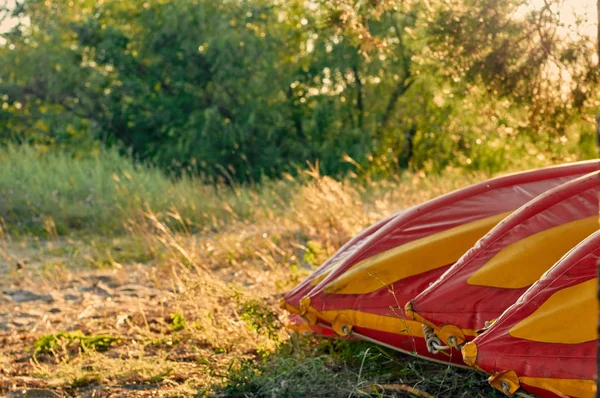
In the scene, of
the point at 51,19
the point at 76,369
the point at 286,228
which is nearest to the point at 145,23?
the point at 51,19

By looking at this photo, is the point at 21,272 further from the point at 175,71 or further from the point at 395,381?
the point at 175,71

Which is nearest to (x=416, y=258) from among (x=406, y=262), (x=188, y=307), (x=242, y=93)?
(x=406, y=262)

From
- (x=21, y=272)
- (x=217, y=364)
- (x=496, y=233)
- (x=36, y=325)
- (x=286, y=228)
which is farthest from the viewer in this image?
(x=286, y=228)

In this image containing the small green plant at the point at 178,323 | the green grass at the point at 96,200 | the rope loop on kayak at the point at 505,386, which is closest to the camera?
the rope loop on kayak at the point at 505,386

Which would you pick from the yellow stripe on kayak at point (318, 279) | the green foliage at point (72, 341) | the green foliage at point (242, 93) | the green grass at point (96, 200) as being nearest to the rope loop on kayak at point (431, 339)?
the yellow stripe on kayak at point (318, 279)

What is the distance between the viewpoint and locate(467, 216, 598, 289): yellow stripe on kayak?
2.91 meters

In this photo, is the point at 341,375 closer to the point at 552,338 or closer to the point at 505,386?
the point at 505,386

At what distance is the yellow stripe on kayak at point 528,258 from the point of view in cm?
291

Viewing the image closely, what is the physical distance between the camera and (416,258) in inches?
135

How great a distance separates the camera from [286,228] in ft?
26.5

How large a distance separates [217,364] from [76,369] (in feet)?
2.49

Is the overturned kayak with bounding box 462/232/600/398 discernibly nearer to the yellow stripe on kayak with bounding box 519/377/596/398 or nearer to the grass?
the yellow stripe on kayak with bounding box 519/377/596/398

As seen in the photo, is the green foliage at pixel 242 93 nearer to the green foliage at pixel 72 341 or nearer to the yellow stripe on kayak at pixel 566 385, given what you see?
the green foliage at pixel 72 341

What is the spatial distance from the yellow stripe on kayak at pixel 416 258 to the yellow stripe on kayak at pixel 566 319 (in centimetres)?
99
